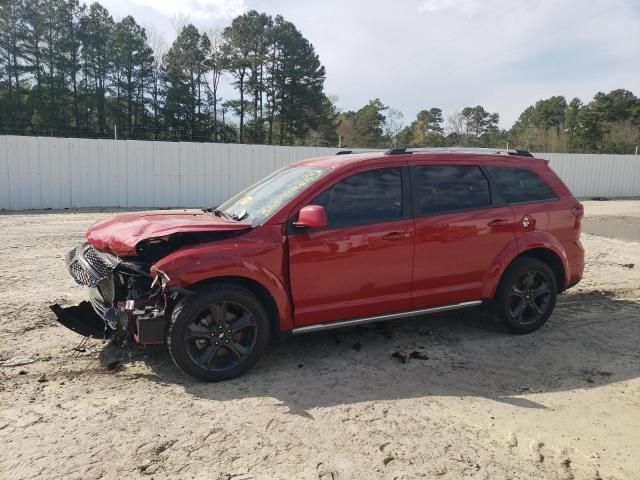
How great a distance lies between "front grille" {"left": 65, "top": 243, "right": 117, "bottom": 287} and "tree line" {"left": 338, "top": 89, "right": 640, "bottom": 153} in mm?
38178

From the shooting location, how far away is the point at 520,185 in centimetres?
516

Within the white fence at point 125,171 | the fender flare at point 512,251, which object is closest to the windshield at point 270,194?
the fender flare at point 512,251

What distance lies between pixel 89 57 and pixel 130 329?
153ft

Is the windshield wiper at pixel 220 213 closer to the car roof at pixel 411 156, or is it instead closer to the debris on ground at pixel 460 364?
the car roof at pixel 411 156

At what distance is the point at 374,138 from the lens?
148 feet

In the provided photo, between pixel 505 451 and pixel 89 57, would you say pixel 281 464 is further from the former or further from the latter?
pixel 89 57

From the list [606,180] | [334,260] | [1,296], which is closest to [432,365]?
[334,260]

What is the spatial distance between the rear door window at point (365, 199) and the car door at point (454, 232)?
0.72 feet

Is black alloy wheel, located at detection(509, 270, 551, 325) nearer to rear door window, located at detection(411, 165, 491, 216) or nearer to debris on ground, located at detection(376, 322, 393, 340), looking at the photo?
rear door window, located at detection(411, 165, 491, 216)

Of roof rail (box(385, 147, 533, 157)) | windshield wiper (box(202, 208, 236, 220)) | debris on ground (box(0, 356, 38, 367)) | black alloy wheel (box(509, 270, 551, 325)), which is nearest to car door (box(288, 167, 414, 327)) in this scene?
roof rail (box(385, 147, 533, 157))

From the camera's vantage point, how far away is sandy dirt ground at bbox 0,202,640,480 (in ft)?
9.48

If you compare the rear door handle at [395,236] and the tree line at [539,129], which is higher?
the tree line at [539,129]

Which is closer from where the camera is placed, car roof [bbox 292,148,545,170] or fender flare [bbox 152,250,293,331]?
fender flare [bbox 152,250,293,331]

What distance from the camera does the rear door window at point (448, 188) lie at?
15.1 feet
